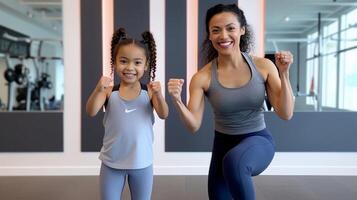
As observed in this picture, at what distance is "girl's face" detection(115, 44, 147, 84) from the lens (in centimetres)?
173

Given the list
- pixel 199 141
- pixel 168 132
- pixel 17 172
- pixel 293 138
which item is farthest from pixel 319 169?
pixel 17 172

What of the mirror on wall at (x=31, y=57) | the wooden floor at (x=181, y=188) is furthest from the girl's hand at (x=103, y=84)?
the mirror on wall at (x=31, y=57)

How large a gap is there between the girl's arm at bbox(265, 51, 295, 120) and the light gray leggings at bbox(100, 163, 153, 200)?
789 mm

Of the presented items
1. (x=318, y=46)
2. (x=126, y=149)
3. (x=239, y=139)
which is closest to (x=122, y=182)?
(x=126, y=149)

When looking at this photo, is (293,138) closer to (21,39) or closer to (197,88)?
(197,88)

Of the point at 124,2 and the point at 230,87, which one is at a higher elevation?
the point at 124,2

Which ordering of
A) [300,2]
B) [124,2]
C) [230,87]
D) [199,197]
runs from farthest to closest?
[300,2] < [124,2] < [199,197] < [230,87]

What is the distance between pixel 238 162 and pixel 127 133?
574 millimetres

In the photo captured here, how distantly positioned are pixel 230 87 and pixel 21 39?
342 cm

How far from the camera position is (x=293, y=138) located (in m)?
3.78

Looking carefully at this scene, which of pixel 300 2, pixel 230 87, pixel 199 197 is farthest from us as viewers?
pixel 300 2

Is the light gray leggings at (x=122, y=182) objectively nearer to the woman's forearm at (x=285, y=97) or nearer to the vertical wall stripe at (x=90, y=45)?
the woman's forearm at (x=285, y=97)

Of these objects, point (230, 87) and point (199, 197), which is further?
point (199, 197)

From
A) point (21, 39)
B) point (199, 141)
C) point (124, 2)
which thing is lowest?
point (199, 141)
